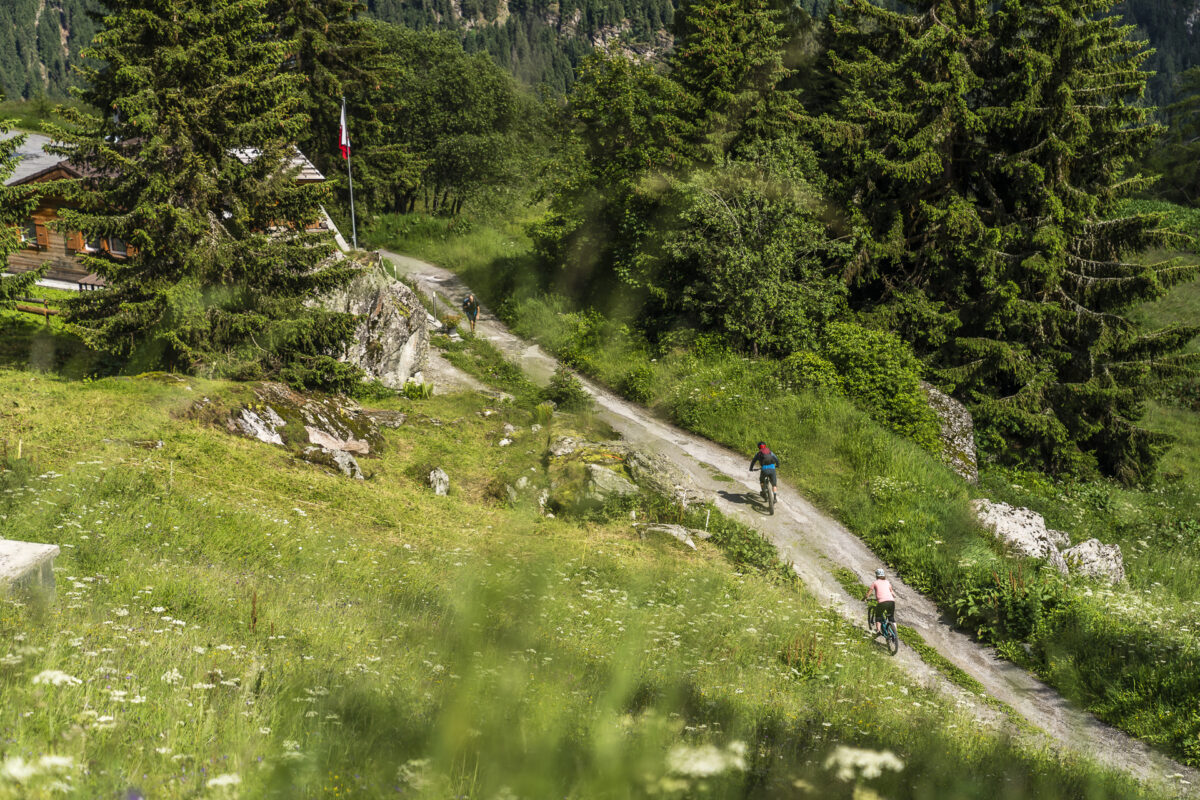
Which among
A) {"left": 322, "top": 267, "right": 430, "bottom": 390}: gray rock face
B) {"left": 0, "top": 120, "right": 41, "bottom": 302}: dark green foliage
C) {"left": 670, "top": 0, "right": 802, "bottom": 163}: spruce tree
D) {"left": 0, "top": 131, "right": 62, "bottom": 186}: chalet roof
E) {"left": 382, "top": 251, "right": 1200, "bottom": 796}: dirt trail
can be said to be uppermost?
{"left": 670, "top": 0, "right": 802, "bottom": 163}: spruce tree

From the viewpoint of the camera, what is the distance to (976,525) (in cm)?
1916

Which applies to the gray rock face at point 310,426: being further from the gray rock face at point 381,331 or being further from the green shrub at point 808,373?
the green shrub at point 808,373

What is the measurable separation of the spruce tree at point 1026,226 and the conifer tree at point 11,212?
1064 inches

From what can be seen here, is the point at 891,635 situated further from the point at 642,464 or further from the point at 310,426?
the point at 310,426

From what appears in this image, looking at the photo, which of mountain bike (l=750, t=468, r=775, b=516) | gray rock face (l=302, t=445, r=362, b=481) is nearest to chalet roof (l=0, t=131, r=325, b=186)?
gray rock face (l=302, t=445, r=362, b=481)

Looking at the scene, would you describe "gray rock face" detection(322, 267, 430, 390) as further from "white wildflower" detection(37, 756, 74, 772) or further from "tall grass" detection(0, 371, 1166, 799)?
"white wildflower" detection(37, 756, 74, 772)

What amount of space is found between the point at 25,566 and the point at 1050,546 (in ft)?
66.7

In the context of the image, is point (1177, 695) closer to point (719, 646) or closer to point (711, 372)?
point (719, 646)

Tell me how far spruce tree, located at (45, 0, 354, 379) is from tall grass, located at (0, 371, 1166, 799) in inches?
107

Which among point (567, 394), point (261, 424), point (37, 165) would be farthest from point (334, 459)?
point (37, 165)

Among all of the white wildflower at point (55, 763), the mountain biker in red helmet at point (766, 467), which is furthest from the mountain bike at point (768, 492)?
the white wildflower at point (55, 763)

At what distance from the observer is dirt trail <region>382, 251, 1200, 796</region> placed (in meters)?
11.9

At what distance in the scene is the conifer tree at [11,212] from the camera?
18234mm

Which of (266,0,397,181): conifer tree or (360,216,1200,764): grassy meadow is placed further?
(266,0,397,181): conifer tree
